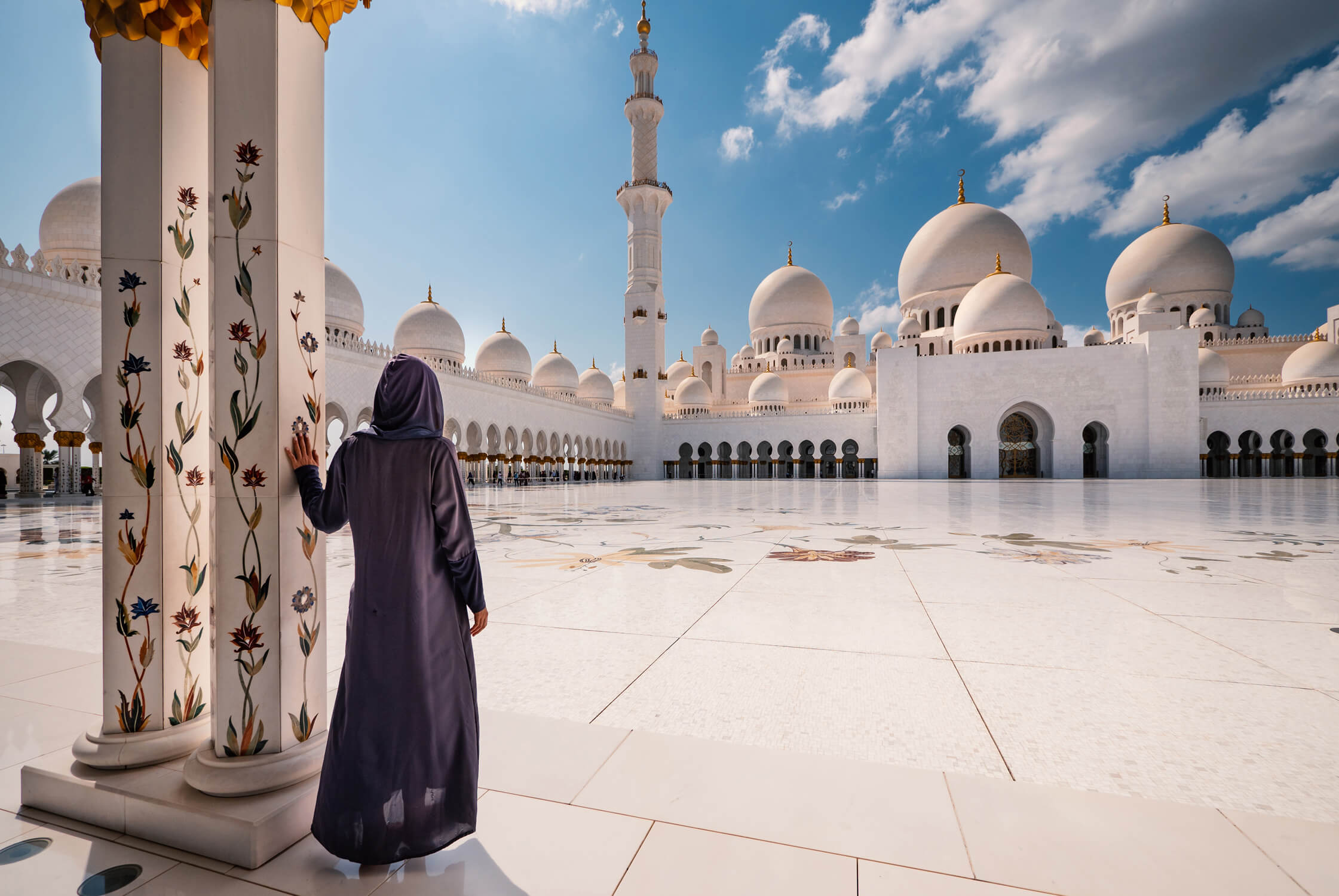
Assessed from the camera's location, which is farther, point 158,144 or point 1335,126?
point 1335,126

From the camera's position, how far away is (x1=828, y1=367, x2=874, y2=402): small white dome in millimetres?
23922

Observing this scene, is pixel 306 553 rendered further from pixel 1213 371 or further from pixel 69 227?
pixel 1213 371

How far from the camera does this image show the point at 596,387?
2877 cm

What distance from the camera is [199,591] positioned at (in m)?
1.41

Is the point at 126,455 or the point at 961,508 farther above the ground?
the point at 126,455

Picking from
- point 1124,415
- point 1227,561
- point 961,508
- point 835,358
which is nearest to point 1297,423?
point 1124,415

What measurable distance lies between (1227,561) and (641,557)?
11.4ft

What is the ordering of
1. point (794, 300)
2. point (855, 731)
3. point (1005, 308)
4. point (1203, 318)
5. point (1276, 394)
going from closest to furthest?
point (855, 731) < point (1276, 394) < point (1005, 308) < point (1203, 318) < point (794, 300)

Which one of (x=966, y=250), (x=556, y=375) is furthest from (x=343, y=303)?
(x=966, y=250)

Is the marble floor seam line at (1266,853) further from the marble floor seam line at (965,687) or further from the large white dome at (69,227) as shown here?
the large white dome at (69,227)

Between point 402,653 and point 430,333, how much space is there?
2042cm

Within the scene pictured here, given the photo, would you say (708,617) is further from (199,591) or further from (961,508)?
(961,508)

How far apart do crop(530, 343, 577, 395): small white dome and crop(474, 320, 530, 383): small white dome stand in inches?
85.5

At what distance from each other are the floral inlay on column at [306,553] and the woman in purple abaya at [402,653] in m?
0.13
